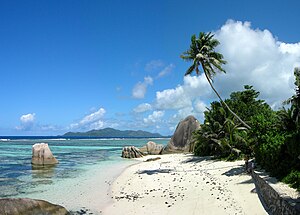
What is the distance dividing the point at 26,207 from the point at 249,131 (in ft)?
39.9

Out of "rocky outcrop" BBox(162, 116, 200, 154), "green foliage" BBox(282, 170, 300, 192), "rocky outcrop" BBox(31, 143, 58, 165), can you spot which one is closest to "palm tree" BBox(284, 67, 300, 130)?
"green foliage" BBox(282, 170, 300, 192)

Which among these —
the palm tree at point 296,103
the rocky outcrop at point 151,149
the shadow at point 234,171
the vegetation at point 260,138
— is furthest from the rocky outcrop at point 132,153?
the palm tree at point 296,103

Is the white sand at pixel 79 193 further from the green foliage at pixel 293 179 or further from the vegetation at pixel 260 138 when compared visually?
the vegetation at pixel 260 138

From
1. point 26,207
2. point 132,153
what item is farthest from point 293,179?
point 132,153

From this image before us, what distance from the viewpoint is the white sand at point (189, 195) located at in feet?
33.1

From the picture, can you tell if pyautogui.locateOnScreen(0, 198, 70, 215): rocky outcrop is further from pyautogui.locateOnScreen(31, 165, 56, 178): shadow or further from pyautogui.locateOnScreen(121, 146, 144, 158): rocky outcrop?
pyautogui.locateOnScreen(121, 146, 144, 158): rocky outcrop

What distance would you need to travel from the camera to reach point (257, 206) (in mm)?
9547

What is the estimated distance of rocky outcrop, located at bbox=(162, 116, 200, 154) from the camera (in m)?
36.1

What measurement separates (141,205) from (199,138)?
14.4 meters

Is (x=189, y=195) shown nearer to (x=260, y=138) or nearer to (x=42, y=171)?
(x=260, y=138)

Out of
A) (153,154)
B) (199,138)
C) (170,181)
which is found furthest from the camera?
(153,154)

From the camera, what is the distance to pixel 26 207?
344 inches

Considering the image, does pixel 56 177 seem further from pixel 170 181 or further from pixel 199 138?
pixel 199 138

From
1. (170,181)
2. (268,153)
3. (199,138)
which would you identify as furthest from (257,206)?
(199,138)
